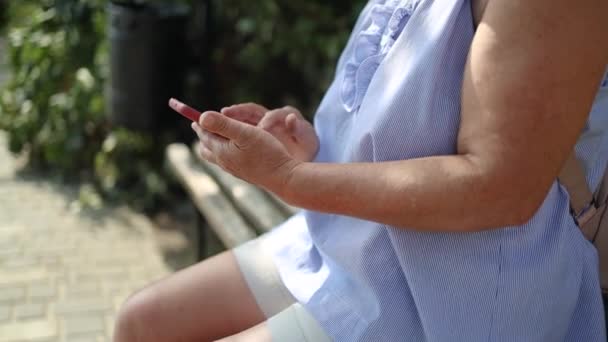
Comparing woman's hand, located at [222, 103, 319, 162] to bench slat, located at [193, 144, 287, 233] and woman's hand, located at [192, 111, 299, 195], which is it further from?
bench slat, located at [193, 144, 287, 233]

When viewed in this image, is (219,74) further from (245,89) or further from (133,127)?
(133,127)

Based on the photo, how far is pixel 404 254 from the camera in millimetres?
1287

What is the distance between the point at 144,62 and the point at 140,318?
2.29m

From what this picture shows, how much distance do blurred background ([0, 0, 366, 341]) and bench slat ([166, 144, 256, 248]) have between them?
487mm

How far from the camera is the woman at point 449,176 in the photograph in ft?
3.69

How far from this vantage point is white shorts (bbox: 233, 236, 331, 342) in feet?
4.48

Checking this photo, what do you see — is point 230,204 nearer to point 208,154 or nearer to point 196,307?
point 196,307

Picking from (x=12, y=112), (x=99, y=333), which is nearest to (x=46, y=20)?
(x=12, y=112)

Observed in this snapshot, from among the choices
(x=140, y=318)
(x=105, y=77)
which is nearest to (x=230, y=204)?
(x=140, y=318)

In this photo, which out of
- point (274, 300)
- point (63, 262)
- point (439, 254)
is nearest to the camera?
point (439, 254)

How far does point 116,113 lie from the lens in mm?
3881

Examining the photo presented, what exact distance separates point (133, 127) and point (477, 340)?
2862mm

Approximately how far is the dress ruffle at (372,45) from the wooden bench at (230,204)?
43.6 inches

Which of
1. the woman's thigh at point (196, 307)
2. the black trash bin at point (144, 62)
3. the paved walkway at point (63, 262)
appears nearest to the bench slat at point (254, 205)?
the paved walkway at point (63, 262)
